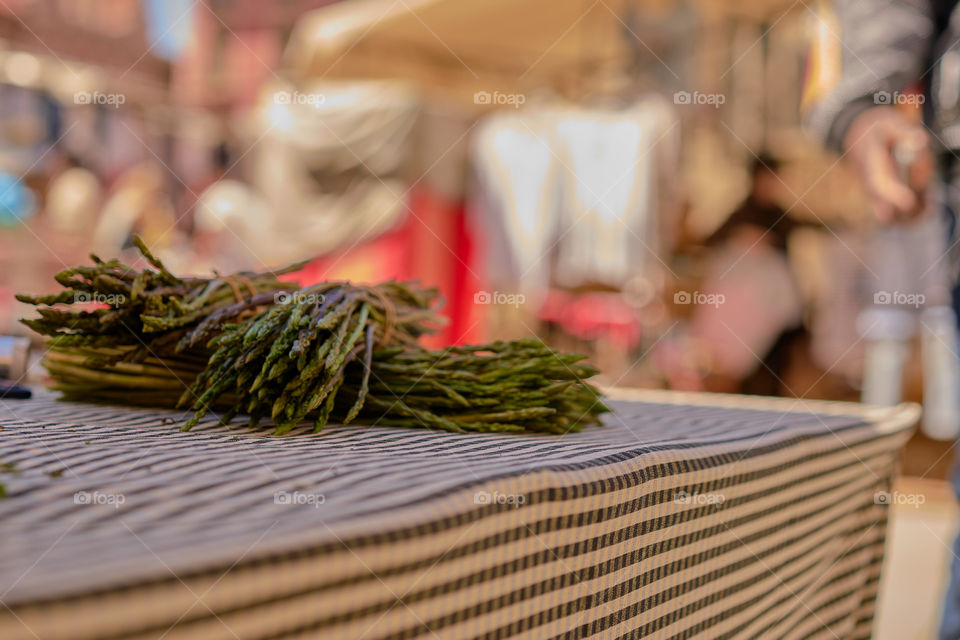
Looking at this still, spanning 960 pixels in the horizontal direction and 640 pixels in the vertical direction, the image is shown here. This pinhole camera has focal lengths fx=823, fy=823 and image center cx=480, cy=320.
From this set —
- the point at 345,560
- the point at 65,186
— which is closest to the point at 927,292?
the point at 345,560

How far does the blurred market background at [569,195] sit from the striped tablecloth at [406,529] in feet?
11.1

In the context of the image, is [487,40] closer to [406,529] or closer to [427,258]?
[427,258]

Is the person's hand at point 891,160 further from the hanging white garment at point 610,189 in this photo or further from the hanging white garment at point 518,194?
the hanging white garment at point 518,194

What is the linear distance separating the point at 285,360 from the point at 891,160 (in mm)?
1374

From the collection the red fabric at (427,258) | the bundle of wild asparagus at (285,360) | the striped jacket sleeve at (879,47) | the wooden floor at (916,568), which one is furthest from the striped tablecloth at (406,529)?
the red fabric at (427,258)

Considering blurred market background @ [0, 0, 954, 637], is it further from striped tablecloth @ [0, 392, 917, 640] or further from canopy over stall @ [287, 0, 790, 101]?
striped tablecloth @ [0, 392, 917, 640]

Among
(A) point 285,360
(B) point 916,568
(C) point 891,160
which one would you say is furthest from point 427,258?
(A) point 285,360

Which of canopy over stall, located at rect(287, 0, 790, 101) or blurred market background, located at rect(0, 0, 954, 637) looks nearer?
blurred market background, located at rect(0, 0, 954, 637)

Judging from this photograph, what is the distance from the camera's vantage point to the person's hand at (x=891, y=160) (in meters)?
1.63

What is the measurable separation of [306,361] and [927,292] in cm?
449

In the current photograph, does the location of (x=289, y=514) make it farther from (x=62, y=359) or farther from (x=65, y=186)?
(x=65, y=186)


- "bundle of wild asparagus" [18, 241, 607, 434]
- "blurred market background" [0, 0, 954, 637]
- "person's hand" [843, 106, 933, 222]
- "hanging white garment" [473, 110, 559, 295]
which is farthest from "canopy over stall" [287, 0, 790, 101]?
"bundle of wild asparagus" [18, 241, 607, 434]

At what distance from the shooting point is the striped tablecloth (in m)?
0.38

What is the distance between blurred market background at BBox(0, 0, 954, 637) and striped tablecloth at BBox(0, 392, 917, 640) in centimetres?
337
